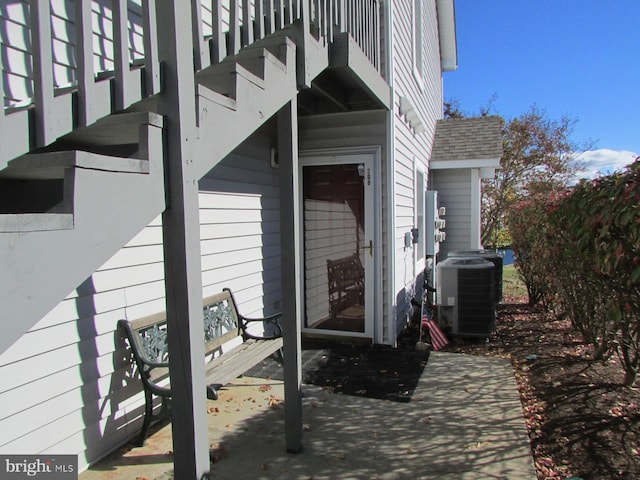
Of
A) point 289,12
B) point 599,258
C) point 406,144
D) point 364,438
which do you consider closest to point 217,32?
point 289,12

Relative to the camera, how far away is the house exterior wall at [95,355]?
Result: 2.56 metres

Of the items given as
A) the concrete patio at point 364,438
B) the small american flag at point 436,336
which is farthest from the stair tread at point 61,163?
the small american flag at point 436,336

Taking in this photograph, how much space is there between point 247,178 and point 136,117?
3227mm

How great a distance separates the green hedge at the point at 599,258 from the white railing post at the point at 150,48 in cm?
262

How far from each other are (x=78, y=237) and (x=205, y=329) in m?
2.67

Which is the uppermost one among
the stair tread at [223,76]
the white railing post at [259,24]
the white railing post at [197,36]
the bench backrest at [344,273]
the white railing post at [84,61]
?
the white railing post at [259,24]

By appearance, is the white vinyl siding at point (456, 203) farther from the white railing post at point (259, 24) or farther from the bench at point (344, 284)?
the white railing post at point (259, 24)

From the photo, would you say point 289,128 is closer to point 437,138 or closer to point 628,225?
point 628,225

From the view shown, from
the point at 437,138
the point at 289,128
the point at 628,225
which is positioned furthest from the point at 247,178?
the point at 437,138

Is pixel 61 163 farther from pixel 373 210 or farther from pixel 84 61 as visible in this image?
pixel 373 210

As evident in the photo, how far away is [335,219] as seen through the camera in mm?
5883

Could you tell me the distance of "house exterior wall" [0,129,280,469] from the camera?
2.56 m

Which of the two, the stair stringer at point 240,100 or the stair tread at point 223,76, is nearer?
the stair stringer at point 240,100

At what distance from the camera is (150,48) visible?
175cm
